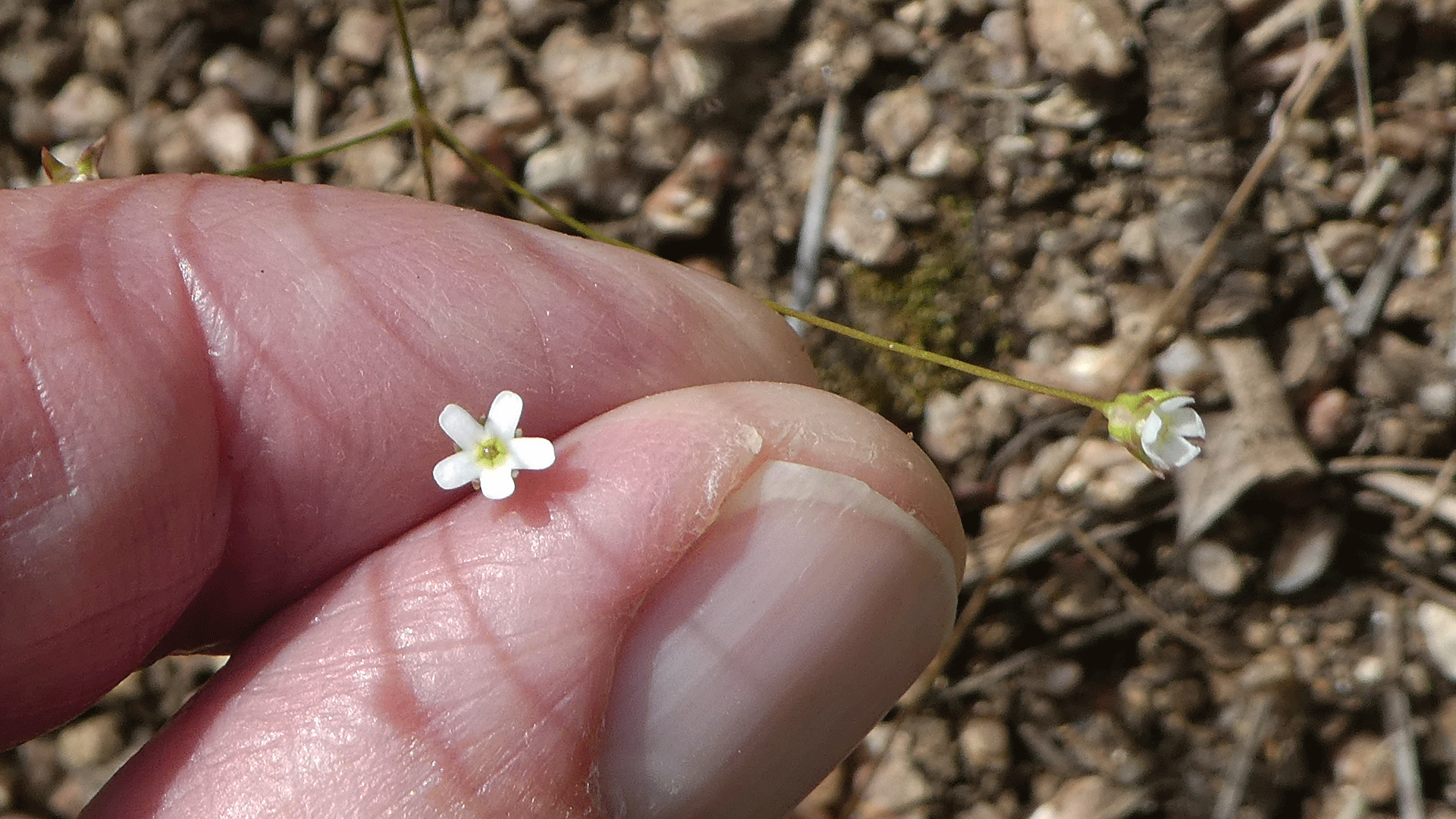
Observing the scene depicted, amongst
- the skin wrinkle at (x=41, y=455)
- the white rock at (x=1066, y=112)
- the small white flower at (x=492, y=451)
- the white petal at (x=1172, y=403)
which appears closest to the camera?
the skin wrinkle at (x=41, y=455)

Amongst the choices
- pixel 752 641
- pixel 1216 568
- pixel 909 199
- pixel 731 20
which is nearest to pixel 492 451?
pixel 752 641

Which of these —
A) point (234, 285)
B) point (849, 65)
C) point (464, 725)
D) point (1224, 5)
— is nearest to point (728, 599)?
point (464, 725)

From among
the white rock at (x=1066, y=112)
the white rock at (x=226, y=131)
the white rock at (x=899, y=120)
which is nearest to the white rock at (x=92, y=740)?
the white rock at (x=226, y=131)

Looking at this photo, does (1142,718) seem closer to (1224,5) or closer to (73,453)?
(1224,5)

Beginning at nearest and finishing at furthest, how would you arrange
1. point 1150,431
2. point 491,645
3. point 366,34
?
1. point 491,645
2. point 1150,431
3. point 366,34

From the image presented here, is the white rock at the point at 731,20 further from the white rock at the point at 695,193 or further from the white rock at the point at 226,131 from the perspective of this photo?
the white rock at the point at 226,131

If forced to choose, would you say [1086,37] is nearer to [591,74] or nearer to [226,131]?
[591,74]
